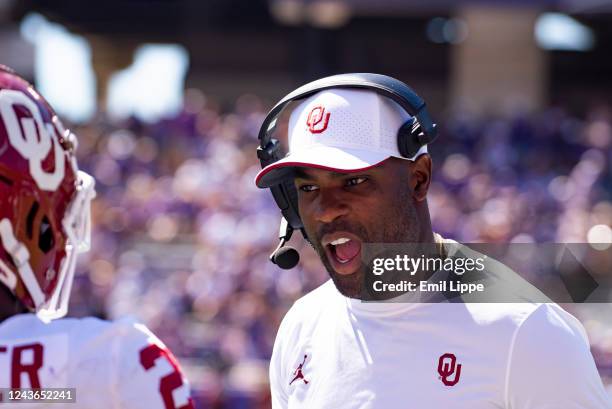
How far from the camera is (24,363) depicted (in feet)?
7.99

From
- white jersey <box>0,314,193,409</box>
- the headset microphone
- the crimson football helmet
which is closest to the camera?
white jersey <box>0,314,193,409</box>

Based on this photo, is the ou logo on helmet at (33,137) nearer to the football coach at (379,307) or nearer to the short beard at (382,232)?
the football coach at (379,307)

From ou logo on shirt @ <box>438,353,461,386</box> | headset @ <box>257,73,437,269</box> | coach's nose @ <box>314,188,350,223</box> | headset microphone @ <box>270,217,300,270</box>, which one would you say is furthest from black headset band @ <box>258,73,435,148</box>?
ou logo on shirt @ <box>438,353,461,386</box>

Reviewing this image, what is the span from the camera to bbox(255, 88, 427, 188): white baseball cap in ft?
8.15

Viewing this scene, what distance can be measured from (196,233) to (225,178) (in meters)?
0.76

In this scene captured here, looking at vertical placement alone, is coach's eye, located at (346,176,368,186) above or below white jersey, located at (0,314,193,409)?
above

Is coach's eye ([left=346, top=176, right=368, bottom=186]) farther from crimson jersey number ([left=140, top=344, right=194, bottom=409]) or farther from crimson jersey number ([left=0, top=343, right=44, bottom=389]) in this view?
crimson jersey number ([left=0, top=343, right=44, bottom=389])

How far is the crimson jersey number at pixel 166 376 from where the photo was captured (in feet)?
7.93

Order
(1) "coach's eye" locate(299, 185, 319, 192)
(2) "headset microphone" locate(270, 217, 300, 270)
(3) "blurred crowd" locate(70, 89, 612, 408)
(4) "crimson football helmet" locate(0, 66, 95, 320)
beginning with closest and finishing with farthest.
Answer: (4) "crimson football helmet" locate(0, 66, 95, 320) < (1) "coach's eye" locate(299, 185, 319, 192) < (2) "headset microphone" locate(270, 217, 300, 270) < (3) "blurred crowd" locate(70, 89, 612, 408)

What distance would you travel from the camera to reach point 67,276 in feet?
8.86

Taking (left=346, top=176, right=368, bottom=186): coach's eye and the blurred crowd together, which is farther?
the blurred crowd

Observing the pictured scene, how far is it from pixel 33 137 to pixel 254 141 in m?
11.6

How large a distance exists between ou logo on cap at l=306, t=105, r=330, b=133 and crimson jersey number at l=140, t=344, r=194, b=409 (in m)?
0.59

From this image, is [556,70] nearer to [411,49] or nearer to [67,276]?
[411,49]
